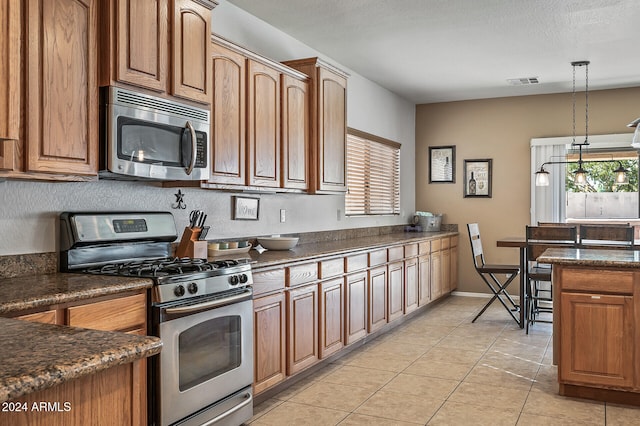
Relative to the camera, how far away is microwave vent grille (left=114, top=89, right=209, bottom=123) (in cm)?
260

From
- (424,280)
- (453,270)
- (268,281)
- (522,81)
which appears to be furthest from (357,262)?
(522,81)

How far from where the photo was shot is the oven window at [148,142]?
2621mm

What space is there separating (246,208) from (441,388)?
1836 mm

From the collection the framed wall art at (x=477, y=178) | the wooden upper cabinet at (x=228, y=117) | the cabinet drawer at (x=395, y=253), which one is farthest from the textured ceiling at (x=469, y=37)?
the cabinet drawer at (x=395, y=253)

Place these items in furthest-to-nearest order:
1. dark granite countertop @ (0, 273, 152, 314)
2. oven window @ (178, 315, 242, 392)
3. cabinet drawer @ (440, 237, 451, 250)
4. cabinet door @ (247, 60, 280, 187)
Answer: cabinet drawer @ (440, 237, 451, 250)
cabinet door @ (247, 60, 280, 187)
oven window @ (178, 315, 242, 392)
dark granite countertop @ (0, 273, 152, 314)

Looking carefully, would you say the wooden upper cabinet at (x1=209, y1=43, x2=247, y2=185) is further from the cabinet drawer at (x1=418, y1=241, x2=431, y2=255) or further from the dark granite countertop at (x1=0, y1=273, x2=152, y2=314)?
the cabinet drawer at (x1=418, y1=241, x2=431, y2=255)

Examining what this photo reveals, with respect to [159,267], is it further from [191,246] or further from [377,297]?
[377,297]

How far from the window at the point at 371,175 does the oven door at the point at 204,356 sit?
2969 millimetres

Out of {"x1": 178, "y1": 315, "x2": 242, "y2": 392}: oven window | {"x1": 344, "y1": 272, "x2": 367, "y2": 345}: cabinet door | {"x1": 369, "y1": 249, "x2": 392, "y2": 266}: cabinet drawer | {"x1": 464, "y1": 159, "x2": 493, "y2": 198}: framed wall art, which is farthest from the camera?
{"x1": 464, "y1": 159, "x2": 493, "y2": 198}: framed wall art

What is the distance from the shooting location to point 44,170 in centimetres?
227

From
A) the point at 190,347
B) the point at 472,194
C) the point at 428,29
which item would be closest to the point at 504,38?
the point at 428,29

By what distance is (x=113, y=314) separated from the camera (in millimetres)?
2236

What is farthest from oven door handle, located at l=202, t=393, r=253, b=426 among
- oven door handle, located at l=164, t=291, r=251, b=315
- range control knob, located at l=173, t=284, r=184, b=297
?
range control knob, located at l=173, t=284, r=184, b=297

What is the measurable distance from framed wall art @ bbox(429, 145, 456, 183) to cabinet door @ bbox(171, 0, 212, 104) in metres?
4.89
